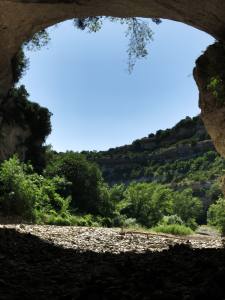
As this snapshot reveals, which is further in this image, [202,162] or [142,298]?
[202,162]

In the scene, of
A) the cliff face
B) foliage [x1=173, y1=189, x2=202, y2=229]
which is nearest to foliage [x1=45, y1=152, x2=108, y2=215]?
the cliff face

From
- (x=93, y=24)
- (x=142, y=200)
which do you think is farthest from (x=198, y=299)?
(x=142, y=200)

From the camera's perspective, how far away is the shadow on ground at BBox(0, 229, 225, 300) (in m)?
5.47

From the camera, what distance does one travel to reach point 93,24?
1891 cm

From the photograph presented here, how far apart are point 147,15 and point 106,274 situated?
11.0 meters

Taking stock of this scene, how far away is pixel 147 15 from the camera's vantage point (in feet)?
51.8

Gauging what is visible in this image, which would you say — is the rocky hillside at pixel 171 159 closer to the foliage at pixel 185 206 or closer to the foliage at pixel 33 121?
the foliage at pixel 185 206

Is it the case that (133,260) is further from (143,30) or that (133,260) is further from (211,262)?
(143,30)

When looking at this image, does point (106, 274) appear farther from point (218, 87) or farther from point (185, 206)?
point (185, 206)

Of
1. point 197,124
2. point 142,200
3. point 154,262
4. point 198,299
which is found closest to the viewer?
point 198,299

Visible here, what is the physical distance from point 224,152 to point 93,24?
784 centimetres

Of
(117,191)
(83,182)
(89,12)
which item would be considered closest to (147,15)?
(89,12)

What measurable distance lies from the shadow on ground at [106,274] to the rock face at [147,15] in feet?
19.6

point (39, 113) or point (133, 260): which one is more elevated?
point (39, 113)
